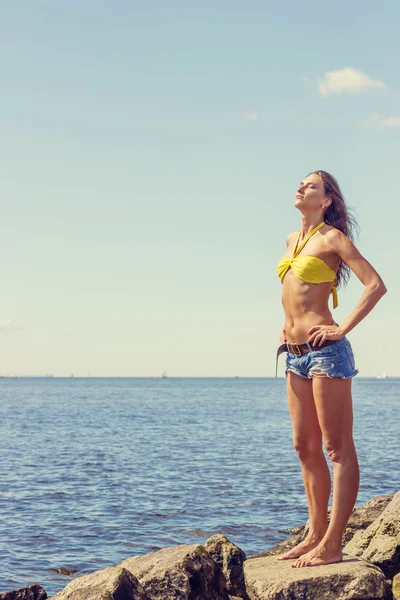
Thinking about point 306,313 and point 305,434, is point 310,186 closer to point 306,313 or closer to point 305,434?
point 306,313

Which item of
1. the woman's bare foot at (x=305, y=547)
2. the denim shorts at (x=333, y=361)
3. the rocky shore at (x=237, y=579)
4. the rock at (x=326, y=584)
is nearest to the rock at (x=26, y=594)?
the rocky shore at (x=237, y=579)

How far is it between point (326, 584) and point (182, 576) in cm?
132

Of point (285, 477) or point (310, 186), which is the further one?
point (285, 477)

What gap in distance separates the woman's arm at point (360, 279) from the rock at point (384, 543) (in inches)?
118

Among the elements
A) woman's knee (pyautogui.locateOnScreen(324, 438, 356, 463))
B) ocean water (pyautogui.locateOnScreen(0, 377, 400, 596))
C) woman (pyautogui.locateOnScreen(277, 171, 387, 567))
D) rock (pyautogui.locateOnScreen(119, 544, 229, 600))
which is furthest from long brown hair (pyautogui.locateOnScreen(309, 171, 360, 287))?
ocean water (pyautogui.locateOnScreen(0, 377, 400, 596))

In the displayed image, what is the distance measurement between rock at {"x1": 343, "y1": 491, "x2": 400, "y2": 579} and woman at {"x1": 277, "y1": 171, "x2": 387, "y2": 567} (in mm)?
1478

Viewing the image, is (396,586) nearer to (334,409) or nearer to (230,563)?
(230,563)

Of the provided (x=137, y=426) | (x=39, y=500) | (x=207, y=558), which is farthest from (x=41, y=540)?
(x=137, y=426)

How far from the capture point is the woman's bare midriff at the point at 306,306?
6.44 m

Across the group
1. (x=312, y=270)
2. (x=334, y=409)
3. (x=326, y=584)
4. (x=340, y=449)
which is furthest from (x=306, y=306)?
(x=326, y=584)

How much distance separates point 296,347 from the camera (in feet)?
21.4

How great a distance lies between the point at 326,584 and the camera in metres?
6.08

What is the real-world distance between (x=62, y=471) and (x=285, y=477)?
25.2ft

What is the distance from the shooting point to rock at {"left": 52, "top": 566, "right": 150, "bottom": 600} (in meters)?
6.16
